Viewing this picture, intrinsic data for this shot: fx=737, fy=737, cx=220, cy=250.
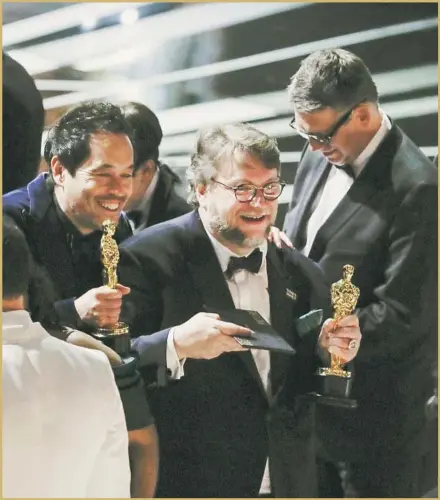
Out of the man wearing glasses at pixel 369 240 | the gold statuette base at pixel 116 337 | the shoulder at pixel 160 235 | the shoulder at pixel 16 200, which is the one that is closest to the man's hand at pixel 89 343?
the gold statuette base at pixel 116 337

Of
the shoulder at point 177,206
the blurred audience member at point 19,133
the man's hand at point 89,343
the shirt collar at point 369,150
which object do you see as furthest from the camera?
the shirt collar at point 369,150

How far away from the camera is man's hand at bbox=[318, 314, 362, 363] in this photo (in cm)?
251

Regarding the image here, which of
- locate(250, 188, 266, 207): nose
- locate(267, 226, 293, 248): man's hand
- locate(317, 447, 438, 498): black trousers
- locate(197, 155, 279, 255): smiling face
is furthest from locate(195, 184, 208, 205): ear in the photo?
locate(317, 447, 438, 498): black trousers

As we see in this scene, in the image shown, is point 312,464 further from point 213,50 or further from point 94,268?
point 213,50

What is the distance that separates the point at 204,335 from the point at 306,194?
64 centimetres

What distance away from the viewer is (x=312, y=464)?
258 centimetres

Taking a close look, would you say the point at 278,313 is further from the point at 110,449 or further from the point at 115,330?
the point at 110,449

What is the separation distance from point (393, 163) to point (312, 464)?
3.60 feet

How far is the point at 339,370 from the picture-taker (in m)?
2.52

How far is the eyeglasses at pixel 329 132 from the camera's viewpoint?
8.34ft

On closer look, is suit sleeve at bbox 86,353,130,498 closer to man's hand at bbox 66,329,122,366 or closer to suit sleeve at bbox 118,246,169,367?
man's hand at bbox 66,329,122,366

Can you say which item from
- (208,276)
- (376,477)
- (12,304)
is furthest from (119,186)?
(376,477)

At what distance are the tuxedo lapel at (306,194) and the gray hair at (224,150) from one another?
0.17m

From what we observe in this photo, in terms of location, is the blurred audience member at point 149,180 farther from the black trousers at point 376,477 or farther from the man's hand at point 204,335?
the black trousers at point 376,477
